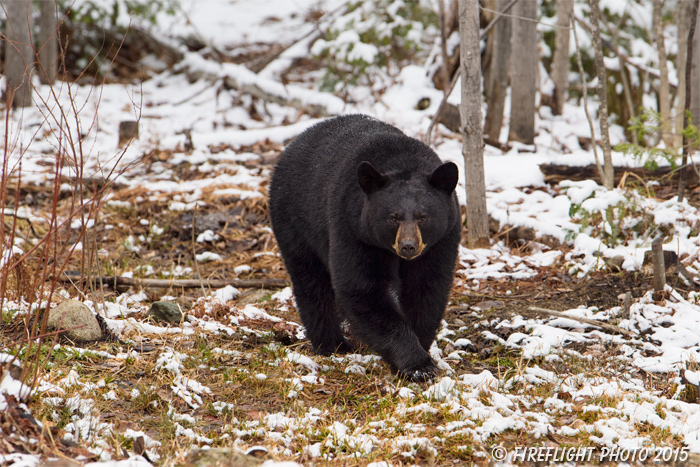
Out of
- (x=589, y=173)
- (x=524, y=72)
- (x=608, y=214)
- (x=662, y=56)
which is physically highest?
(x=662, y=56)

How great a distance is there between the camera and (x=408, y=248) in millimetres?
3795

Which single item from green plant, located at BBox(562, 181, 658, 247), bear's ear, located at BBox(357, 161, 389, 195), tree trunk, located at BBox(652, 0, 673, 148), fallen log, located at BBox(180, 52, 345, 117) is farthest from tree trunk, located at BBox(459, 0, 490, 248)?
fallen log, located at BBox(180, 52, 345, 117)

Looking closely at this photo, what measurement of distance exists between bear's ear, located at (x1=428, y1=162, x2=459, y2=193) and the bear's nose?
47 cm

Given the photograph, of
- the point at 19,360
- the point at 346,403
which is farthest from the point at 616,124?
the point at 19,360

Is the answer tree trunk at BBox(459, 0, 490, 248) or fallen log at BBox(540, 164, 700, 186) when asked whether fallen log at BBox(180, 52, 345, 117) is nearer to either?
fallen log at BBox(540, 164, 700, 186)

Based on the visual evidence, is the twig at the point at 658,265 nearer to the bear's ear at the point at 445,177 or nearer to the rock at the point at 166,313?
the bear's ear at the point at 445,177

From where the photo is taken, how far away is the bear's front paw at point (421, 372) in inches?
155

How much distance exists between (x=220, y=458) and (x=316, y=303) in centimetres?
208

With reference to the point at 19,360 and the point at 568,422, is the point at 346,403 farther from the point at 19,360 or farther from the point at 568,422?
the point at 19,360

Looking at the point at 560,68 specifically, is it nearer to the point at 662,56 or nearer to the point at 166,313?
the point at 662,56

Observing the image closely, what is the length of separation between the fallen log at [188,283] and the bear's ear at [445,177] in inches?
88.7

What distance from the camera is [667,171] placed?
6727 millimetres

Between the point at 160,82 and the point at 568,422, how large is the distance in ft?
38.6

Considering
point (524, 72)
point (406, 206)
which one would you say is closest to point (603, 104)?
point (524, 72)
